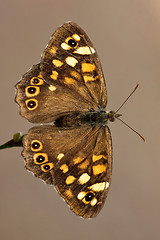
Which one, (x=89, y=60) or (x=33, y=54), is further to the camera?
(x=33, y=54)

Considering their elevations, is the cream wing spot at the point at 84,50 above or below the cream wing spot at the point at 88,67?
above

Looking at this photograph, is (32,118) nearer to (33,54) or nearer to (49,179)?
(49,179)

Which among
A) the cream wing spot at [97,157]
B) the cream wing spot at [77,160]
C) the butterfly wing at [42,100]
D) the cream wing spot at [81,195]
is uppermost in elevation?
the butterfly wing at [42,100]

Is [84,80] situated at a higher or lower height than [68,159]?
higher

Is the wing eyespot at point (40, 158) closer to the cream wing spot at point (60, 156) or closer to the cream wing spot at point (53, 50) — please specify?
the cream wing spot at point (60, 156)

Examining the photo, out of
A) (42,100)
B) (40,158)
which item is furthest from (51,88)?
(40,158)

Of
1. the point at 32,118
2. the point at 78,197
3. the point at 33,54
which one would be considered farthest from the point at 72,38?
the point at 33,54

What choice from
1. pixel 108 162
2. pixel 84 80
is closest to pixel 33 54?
pixel 84 80

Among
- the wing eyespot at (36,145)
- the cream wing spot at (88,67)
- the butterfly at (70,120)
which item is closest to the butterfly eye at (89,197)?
the butterfly at (70,120)

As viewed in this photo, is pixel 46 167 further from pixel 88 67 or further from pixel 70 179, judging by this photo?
pixel 88 67
